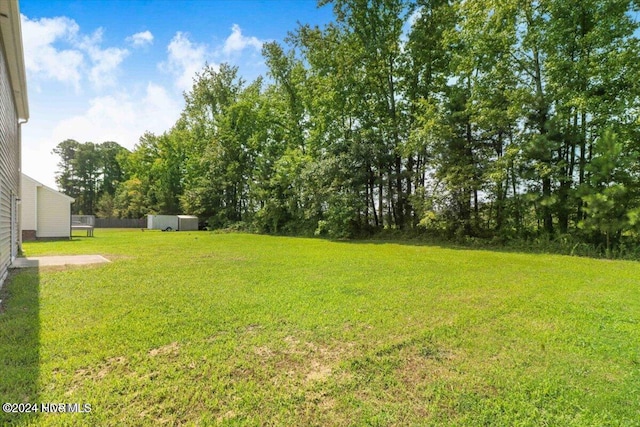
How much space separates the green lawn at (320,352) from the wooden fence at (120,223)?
3225 centimetres

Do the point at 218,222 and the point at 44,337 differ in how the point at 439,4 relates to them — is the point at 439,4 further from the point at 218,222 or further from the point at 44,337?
the point at 218,222

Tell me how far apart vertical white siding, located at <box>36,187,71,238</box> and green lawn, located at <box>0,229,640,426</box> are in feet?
42.3

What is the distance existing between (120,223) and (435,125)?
34.9m

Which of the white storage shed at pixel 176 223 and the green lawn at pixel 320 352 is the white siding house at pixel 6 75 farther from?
the white storage shed at pixel 176 223

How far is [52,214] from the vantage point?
628 inches

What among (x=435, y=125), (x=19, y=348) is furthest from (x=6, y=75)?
(x=435, y=125)

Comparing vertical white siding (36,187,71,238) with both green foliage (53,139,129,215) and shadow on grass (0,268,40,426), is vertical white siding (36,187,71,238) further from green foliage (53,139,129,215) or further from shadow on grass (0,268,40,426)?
green foliage (53,139,129,215)

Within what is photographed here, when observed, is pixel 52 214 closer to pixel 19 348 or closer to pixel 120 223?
pixel 19 348

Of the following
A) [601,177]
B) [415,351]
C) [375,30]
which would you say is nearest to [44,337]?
[415,351]

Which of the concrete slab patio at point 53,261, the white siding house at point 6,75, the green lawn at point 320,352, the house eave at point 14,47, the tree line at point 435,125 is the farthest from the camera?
the tree line at point 435,125

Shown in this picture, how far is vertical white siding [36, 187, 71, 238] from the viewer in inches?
616

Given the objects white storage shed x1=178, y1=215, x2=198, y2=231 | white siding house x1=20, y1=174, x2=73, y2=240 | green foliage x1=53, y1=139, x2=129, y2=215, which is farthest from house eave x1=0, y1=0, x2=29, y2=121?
green foliage x1=53, y1=139, x2=129, y2=215

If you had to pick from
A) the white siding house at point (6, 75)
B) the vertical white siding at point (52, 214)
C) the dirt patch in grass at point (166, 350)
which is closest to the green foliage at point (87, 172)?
the vertical white siding at point (52, 214)

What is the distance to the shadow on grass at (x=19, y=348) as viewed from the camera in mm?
2150
